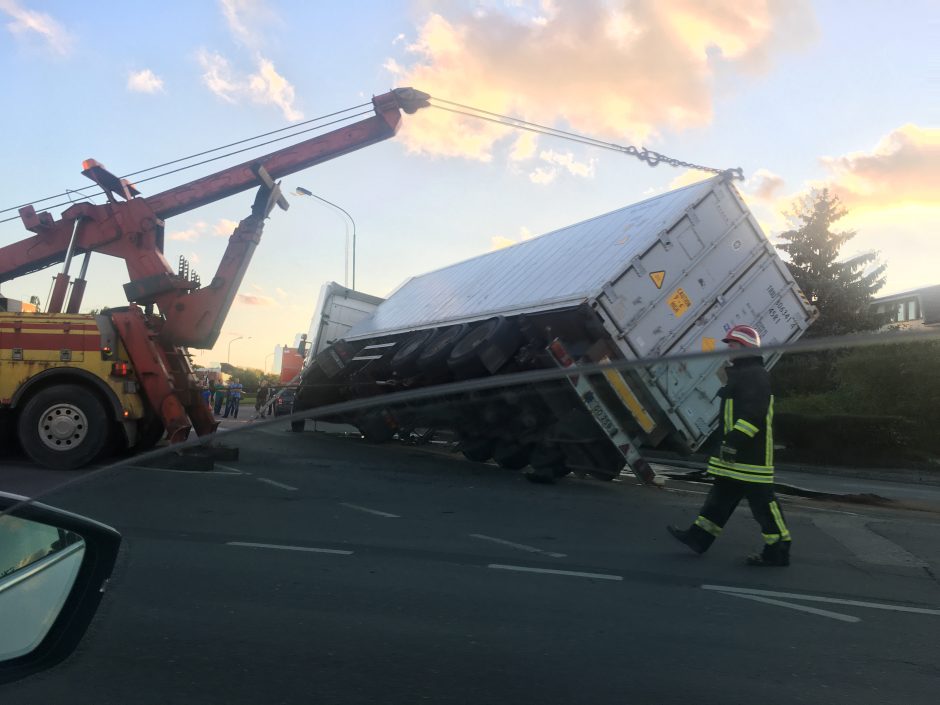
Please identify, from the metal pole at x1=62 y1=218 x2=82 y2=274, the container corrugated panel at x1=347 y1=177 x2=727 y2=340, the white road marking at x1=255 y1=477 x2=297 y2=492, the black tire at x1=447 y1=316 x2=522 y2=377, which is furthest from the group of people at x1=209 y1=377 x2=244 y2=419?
the metal pole at x1=62 y1=218 x2=82 y2=274

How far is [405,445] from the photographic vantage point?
1867 millimetres

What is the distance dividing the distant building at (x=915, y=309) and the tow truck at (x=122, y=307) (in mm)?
5124

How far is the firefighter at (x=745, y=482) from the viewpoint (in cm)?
175

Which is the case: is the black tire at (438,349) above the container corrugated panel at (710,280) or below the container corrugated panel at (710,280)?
below

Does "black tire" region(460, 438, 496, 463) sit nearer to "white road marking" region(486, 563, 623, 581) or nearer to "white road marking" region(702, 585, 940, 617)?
"white road marking" region(486, 563, 623, 581)

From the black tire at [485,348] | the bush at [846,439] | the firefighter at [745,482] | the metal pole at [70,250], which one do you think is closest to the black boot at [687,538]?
the firefighter at [745,482]

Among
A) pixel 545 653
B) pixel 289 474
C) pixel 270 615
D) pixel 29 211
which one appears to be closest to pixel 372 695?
pixel 270 615

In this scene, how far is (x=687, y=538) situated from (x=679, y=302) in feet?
15.8

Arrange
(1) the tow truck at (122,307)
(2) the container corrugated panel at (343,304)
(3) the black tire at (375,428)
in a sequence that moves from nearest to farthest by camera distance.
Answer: (3) the black tire at (375,428), (1) the tow truck at (122,307), (2) the container corrugated panel at (343,304)

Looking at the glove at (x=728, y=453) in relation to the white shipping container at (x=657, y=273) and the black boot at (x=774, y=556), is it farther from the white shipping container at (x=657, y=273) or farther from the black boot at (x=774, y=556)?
the white shipping container at (x=657, y=273)

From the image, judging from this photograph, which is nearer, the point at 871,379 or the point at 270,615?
the point at 871,379

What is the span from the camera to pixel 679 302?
6.57 meters

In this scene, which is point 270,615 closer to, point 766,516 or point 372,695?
point 372,695

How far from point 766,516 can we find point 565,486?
1.51ft
